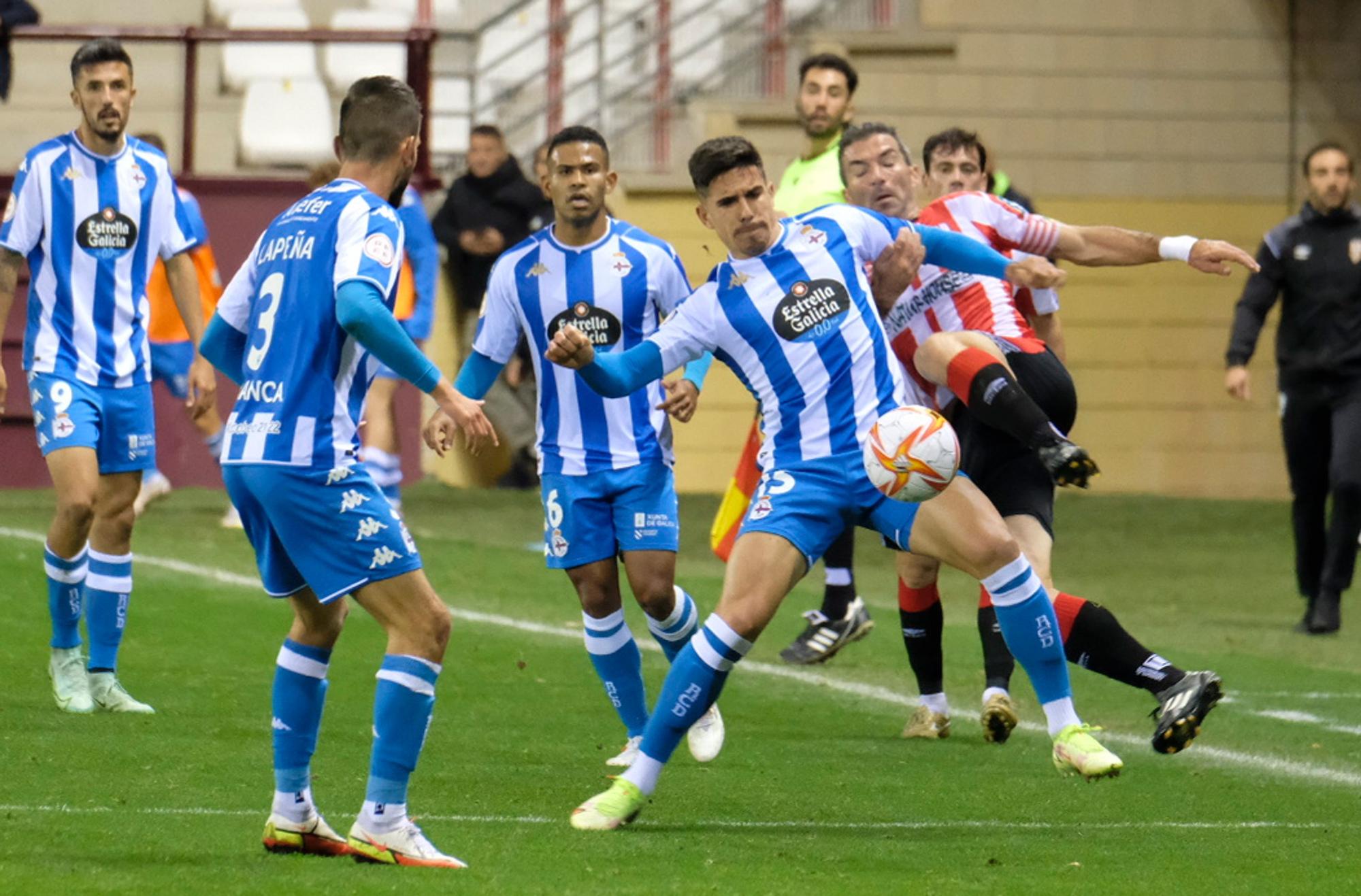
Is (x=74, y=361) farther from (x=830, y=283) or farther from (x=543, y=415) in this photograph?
(x=830, y=283)

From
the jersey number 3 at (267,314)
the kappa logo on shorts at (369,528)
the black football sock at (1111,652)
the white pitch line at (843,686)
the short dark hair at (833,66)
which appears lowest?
the white pitch line at (843,686)

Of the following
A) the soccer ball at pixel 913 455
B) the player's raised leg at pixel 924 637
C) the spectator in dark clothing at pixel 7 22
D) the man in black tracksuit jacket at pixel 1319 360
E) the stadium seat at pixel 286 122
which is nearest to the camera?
the soccer ball at pixel 913 455

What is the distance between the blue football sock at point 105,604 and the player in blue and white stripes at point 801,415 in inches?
101

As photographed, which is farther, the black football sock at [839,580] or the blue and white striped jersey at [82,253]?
the black football sock at [839,580]

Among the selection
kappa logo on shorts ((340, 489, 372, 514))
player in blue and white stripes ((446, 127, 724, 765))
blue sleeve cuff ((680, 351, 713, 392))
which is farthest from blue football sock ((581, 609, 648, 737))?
kappa logo on shorts ((340, 489, 372, 514))

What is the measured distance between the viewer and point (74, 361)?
7.84 metres

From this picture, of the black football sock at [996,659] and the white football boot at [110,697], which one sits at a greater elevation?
the black football sock at [996,659]

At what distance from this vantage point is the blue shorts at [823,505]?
20.6ft

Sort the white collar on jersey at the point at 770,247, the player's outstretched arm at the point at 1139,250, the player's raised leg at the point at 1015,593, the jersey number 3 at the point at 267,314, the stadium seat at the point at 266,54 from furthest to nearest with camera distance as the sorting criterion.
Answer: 1. the stadium seat at the point at 266,54
2. the player's outstretched arm at the point at 1139,250
3. the white collar on jersey at the point at 770,247
4. the player's raised leg at the point at 1015,593
5. the jersey number 3 at the point at 267,314

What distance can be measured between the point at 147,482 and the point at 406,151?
8326 mm

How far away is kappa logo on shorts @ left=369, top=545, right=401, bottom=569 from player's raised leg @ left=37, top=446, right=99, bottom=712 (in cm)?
268

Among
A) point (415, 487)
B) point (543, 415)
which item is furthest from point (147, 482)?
point (543, 415)

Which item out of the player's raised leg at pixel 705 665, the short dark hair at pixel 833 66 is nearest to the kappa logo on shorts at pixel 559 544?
the player's raised leg at pixel 705 665

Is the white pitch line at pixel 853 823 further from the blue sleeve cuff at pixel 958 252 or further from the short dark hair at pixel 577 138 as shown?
the short dark hair at pixel 577 138
